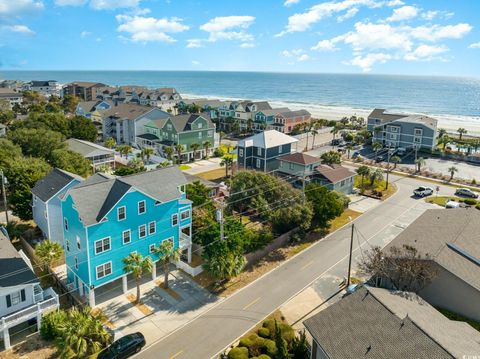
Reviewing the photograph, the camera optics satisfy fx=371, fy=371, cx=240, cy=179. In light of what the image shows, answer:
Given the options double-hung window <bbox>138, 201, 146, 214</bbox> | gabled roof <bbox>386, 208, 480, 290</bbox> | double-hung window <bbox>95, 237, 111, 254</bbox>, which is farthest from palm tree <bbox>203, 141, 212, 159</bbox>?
double-hung window <bbox>95, 237, 111, 254</bbox>

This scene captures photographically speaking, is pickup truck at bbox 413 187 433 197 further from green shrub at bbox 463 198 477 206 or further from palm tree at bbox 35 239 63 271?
palm tree at bbox 35 239 63 271

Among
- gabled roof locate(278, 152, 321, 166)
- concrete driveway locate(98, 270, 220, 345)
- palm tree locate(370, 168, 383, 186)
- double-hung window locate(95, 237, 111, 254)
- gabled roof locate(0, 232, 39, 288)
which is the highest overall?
gabled roof locate(278, 152, 321, 166)

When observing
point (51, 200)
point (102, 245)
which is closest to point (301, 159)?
point (51, 200)

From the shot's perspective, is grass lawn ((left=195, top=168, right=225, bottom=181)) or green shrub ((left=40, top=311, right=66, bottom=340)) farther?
grass lawn ((left=195, top=168, right=225, bottom=181))

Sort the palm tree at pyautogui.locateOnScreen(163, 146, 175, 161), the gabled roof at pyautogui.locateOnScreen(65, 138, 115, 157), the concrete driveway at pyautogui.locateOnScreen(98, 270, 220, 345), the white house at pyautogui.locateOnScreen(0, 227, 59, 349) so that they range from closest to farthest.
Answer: the white house at pyautogui.locateOnScreen(0, 227, 59, 349), the concrete driveway at pyautogui.locateOnScreen(98, 270, 220, 345), the gabled roof at pyautogui.locateOnScreen(65, 138, 115, 157), the palm tree at pyautogui.locateOnScreen(163, 146, 175, 161)

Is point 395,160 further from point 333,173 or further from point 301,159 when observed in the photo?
point 301,159

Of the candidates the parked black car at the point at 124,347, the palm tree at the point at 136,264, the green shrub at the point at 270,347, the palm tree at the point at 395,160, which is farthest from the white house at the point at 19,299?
the palm tree at the point at 395,160
